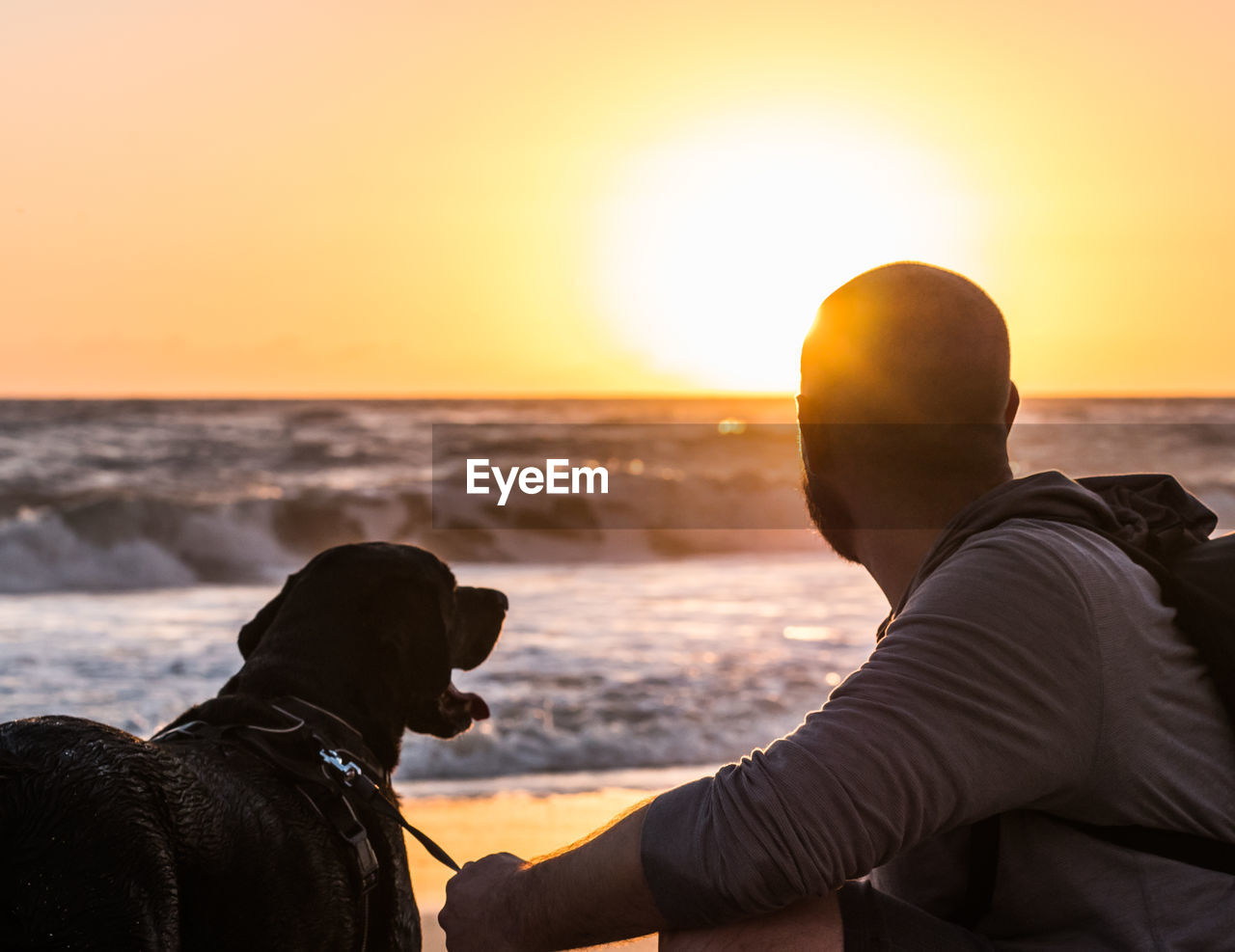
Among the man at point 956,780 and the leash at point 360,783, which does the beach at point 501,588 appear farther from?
the man at point 956,780

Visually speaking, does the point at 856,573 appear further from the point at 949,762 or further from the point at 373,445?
the point at 373,445

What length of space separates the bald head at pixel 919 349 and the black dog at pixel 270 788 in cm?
142

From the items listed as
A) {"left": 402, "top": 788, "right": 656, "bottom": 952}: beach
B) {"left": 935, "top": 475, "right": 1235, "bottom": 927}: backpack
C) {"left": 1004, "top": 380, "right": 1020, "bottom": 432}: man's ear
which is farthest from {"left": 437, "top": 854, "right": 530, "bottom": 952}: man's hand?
{"left": 402, "top": 788, "right": 656, "bottom": 952}: beach

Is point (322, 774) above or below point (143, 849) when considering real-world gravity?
below

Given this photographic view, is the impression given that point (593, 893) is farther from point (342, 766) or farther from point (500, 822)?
point (500, 822)

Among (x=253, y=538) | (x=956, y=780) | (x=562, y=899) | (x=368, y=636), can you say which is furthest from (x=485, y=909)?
(x=253, y=538)

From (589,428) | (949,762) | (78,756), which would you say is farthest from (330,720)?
(589,428)

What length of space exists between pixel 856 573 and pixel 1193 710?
10.9 m

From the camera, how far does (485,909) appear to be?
189 centimetres

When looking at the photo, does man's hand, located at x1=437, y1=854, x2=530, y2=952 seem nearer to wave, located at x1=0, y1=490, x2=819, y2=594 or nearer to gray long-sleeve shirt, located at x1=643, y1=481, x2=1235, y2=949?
gray long-sleeve shirt, located at x1=643, y1=481, x2=1235, y2=949

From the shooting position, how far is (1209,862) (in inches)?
68.2

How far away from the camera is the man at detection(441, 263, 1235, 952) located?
1613mm

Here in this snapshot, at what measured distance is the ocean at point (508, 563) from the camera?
7094mm

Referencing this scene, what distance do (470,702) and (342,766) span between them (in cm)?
95
